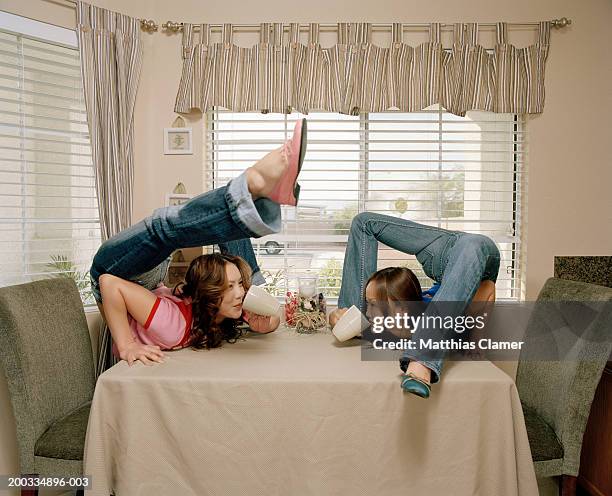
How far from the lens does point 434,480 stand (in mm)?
1654

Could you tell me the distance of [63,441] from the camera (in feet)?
6.23

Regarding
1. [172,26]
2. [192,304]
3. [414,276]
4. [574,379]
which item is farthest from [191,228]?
[172,26]

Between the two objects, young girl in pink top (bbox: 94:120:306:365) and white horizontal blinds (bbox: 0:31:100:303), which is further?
white horizontal blinds (bbox: 0:31:100:303)

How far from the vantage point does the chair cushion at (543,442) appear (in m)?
1.83

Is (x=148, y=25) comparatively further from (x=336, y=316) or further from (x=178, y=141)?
(x=336, y=316)

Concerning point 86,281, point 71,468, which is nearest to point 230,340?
point 71,468

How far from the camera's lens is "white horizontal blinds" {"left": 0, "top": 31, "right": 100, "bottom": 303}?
→ 2605 mm

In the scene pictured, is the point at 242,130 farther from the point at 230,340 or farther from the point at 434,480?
the point at 434,480

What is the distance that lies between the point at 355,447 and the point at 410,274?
782 mm

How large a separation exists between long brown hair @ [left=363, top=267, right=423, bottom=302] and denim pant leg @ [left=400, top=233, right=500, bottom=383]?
0.25 meters

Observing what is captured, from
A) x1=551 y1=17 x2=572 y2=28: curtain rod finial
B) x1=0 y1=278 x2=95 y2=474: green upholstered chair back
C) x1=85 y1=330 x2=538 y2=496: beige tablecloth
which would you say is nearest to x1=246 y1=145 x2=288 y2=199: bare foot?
x1=85 y1=330 x2=538 y2=496: beige tablecloth

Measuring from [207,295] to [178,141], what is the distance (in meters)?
1.34

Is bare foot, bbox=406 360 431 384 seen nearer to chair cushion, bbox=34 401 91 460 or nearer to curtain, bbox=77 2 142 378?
chair cushion, bbox=34 401 91 460

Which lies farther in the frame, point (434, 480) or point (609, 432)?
point (609, 432)
